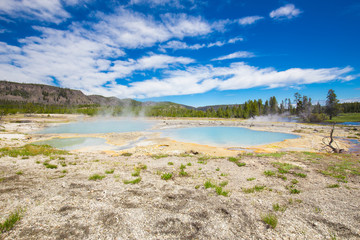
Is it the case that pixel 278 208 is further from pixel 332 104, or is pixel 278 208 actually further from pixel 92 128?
pixel 332 104

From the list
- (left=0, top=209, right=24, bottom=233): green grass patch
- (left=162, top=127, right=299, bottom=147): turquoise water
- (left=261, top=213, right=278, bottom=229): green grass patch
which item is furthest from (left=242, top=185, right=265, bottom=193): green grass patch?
(left=162, top=127, right=299, bottom=147): turquoise water

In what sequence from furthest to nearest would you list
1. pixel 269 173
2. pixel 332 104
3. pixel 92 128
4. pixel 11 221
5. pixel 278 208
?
pixel 332 104
pixel 92 128
pixel 269 173
pixel 278 208
pixel 11 221

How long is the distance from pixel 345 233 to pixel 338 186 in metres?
5.80

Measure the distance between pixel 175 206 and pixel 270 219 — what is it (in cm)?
397

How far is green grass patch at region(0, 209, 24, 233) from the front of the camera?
4.93m

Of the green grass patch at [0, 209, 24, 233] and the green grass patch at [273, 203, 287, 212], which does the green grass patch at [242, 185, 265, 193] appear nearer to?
the green grass patch at [273, 203, 287, 212]

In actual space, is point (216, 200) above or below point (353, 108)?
below

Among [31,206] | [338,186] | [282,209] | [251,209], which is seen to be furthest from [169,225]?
[338,186]

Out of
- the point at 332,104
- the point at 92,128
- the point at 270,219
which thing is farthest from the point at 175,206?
the point at 332,104

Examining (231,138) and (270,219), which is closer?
(270,219)

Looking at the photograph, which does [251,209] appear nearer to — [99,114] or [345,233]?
[345,233]

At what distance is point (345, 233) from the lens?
17.5 feet

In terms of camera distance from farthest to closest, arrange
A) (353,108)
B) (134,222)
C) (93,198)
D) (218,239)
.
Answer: (353,108) < (93,198) < (134,222) < (218,239)

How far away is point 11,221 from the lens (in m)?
5.19
